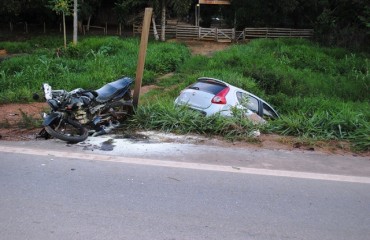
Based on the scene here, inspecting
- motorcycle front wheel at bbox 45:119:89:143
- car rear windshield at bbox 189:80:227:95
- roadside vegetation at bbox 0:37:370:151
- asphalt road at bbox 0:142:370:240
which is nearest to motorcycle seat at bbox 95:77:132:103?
roadside vegetation at bbox 0:37:370:151

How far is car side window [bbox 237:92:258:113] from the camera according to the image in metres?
9.26

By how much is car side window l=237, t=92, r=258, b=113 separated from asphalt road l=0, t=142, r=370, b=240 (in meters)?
3.50

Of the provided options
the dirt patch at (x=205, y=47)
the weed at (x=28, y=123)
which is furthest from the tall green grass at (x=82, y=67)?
the weed at (x=28, y=123)

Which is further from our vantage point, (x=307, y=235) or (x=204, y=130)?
(x=204, y=130)

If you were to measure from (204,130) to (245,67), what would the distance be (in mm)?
11680

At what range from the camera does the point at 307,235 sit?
4074 millimetres

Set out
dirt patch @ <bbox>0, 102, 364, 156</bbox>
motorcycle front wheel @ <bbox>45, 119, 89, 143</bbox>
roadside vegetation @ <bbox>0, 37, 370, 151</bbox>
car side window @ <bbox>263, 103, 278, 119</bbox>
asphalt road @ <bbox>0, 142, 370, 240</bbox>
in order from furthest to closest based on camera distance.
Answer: car side window @ <bbox>263, 103, 278, 119</bbox>, roadside vegetation @ <bbox>0, 37, 370, 151</bbox>, dirt patch @ <bbox>0, 102, 364, 156</bbox>, motorcycle front wheel @ <bbox>45, 119, 89, 143</bbox>, asphalt road @ <bbox>0, 142, 370, 240</bbox>

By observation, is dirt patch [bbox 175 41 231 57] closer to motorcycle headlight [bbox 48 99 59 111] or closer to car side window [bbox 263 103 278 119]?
car side window [bbox 263 103 278 119]

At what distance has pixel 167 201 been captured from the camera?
469 centimetres

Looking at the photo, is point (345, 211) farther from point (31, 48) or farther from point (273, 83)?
point (31, 48)

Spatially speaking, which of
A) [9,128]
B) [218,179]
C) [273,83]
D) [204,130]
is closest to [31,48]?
[273,83]

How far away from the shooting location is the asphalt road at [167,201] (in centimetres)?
406

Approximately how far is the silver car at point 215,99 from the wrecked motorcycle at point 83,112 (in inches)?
56.4

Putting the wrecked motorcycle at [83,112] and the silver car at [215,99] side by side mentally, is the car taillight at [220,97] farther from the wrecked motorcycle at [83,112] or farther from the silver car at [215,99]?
the wrecked motorcycle at [83,112]
